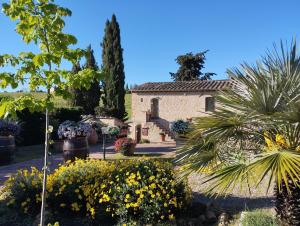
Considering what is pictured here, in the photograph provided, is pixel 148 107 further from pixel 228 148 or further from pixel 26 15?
pixel 26 15

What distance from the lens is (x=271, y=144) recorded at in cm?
464

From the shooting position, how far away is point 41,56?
359 centimetres

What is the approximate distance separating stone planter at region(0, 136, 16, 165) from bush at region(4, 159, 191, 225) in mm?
6706

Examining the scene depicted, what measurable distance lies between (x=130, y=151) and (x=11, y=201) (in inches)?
364

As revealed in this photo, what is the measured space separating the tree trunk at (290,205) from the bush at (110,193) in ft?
6.60

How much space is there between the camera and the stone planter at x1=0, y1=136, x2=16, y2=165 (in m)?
13.6

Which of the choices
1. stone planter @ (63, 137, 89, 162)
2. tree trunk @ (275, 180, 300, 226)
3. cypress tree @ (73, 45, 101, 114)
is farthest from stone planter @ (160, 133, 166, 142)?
tree trunk @ (275, 180, 300, 226)

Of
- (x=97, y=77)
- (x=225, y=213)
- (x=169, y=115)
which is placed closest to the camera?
(x=97, y=77)

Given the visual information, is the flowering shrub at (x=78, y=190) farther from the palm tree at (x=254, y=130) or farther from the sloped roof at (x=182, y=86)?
the sloped roof at (x=182, y=86)

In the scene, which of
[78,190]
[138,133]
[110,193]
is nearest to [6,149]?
[78,190]

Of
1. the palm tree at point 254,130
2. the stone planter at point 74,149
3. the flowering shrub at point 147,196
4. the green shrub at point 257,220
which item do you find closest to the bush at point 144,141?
the stone planter at point 74,149

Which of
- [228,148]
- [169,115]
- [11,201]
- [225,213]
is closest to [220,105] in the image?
[228,148]

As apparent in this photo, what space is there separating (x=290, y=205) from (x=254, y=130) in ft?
3.73

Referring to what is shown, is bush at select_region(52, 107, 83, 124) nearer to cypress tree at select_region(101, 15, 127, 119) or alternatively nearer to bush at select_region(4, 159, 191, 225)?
cypress tree at select_region(101, 15, 127, 119)
